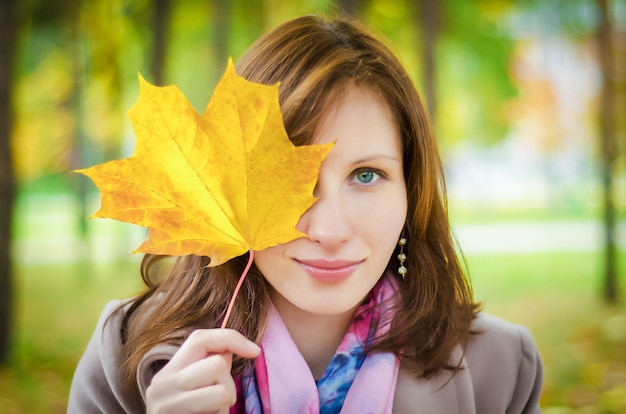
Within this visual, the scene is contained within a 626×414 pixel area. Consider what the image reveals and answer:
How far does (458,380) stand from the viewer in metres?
1.43

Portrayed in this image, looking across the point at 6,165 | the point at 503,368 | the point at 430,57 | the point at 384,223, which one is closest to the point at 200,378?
the point at 384,223

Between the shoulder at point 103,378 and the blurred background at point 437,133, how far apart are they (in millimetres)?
1133

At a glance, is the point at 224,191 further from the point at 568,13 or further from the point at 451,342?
the point at 568,13

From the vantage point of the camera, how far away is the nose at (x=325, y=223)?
1.13 metres

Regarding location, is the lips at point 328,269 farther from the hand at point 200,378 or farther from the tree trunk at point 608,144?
the tree trunk at point 608,144

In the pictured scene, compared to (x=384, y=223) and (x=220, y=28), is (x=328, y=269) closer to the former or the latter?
(x=384, y=223)

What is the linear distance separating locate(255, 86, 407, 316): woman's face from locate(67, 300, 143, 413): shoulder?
438 millimetres

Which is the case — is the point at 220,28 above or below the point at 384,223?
above

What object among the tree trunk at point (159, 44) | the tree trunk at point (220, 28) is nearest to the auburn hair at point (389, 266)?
the tree trunk at point (159, 44)

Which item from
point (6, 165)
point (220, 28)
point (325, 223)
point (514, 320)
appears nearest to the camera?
point (325, 223)

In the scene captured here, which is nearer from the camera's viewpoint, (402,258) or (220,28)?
(402,258)

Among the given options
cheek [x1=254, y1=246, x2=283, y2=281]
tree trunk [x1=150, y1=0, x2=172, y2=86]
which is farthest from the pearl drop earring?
tree trunk [x1=150, y1=0, x2=172, y2=86]

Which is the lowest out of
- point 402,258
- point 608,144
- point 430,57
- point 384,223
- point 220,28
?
point 402,258

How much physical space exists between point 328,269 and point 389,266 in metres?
0.45
